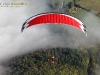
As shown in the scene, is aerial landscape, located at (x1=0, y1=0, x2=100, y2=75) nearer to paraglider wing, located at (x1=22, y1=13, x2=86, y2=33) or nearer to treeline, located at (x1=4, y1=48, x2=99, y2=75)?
treeline, located at (x1=4, y1=48, x2=99, y2=75)


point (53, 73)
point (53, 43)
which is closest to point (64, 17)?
point (53, 73)

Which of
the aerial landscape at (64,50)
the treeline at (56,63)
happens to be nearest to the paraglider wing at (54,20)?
the aerial landscape at (64,50)

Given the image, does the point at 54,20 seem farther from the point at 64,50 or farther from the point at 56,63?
the point at 64,50

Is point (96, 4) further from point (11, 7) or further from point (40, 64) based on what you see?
point (40, 64)

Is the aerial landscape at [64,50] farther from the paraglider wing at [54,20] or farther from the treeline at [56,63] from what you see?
the paraglider wing at [54,20]

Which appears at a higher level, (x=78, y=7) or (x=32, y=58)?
(x=78, y=7)

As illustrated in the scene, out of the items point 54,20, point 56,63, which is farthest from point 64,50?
point 54,20

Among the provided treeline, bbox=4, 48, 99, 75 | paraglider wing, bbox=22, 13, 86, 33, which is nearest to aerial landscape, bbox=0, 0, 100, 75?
treeline, bbox=4, 48, 99, 75

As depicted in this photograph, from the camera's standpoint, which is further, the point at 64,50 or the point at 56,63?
the point at 64,50
